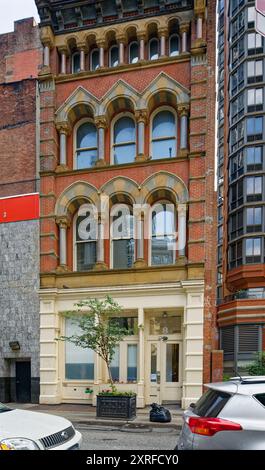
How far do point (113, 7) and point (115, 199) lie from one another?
25.8 ft

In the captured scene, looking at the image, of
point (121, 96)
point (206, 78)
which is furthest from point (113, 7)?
point (206, 78)

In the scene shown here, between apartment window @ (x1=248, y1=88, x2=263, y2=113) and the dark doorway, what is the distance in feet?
116

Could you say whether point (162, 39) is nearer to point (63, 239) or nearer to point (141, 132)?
point (141, 132)

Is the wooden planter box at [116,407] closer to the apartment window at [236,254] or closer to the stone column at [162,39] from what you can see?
the stone column at [162,39]

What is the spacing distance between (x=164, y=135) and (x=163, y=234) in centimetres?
392

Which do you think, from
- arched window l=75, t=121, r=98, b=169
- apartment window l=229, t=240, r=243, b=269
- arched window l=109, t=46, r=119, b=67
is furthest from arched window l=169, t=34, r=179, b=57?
apartment window l=229, t=240, r=243, b=269

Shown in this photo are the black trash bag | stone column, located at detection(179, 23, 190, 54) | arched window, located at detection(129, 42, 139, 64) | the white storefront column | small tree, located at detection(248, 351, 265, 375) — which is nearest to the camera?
the black trash bag

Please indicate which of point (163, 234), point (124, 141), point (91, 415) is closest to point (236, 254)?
point (163, 234)

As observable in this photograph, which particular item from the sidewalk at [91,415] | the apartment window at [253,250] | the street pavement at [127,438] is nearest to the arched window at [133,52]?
the sidewalk at [91,415]

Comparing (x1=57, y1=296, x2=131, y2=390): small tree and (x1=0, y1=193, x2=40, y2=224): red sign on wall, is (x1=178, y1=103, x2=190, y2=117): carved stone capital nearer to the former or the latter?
(x1=0, y1=193, x2=40, y2=224): red sign on wall

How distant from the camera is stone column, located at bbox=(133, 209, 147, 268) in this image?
1708cm

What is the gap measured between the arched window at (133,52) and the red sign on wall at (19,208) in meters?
6.71

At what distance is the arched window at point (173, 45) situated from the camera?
17945mm

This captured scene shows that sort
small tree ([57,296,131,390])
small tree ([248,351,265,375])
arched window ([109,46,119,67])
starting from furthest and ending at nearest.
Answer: arched window ([109,46,119,67]), small tree ([248,351,265,375]), small tree ([57,296,131,390])
